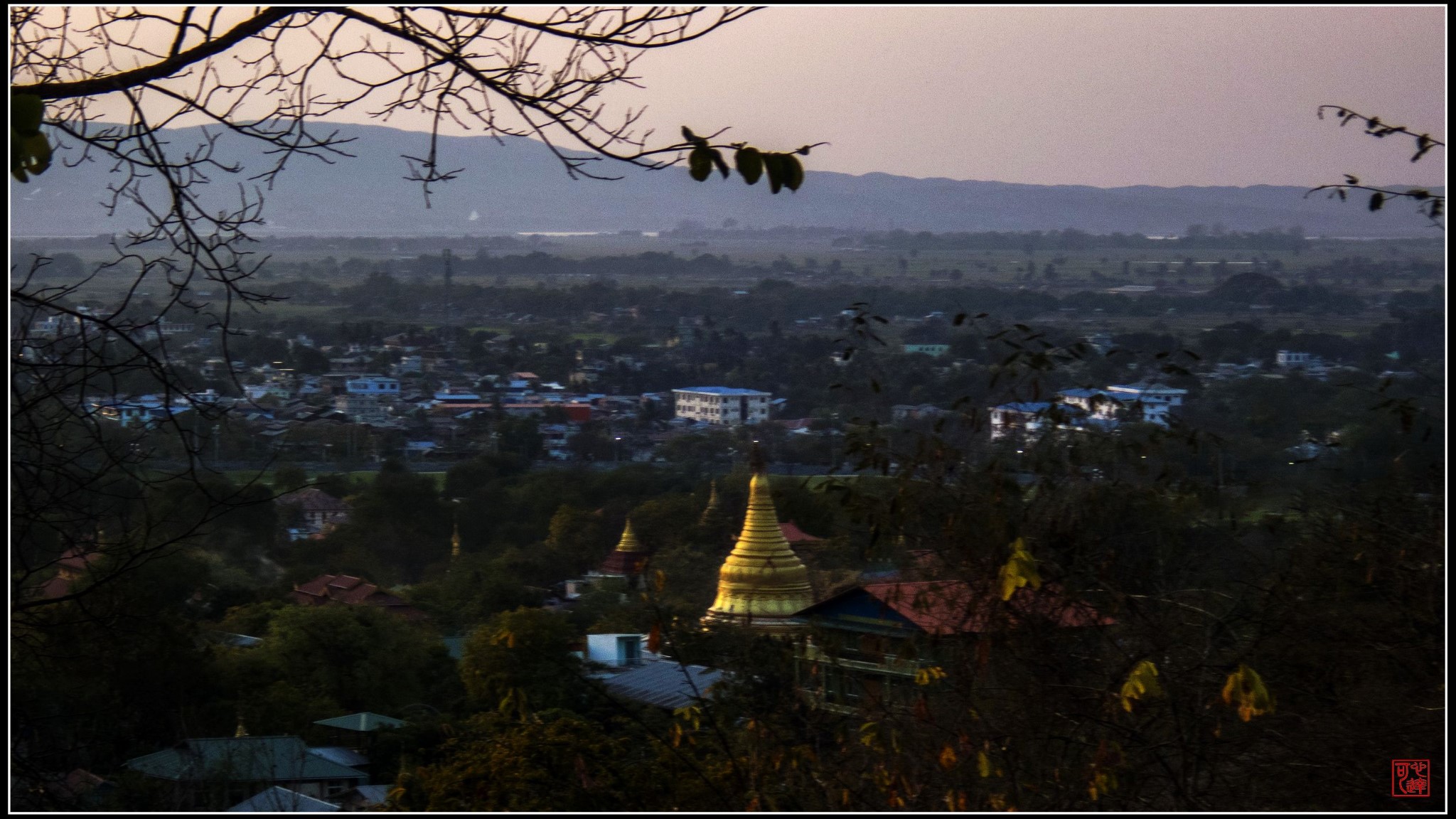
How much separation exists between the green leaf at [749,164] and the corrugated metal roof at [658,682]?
13.0ft

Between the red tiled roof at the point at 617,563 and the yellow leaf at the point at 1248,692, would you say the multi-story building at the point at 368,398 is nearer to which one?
the red tiled roof at the point at 617,563

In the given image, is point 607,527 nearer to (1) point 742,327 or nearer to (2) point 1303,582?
(1) point 742,327

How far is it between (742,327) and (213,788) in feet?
59.2

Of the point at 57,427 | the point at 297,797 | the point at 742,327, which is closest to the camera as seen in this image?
the point at 57,427

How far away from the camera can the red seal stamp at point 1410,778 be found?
398cm

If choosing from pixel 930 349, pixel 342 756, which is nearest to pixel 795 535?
pixel 930 349

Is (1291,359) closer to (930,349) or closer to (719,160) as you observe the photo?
(930,349)

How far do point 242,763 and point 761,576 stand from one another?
16.4 ft

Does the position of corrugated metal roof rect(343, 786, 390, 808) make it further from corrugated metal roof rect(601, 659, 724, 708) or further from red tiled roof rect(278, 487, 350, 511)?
red tiled roof rect(278, 487, 350, 511)

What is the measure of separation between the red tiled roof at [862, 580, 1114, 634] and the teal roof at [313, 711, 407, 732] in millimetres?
4329

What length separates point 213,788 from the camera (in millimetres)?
6043

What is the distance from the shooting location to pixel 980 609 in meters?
4.80

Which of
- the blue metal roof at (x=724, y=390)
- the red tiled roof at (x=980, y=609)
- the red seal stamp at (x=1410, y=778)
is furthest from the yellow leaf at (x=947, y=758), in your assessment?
the blue metal roof at (x=724, y=390)

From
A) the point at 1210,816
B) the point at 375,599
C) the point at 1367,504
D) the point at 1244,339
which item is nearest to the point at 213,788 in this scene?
the point at 1210,816
